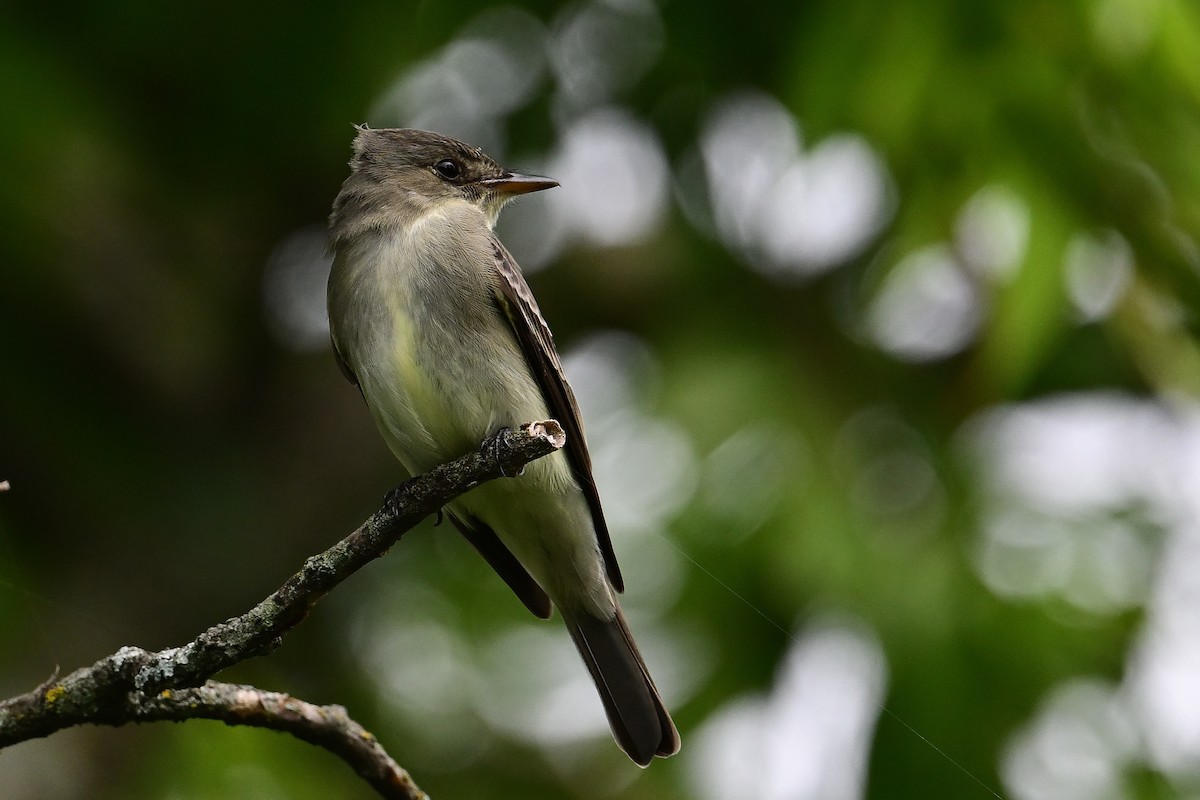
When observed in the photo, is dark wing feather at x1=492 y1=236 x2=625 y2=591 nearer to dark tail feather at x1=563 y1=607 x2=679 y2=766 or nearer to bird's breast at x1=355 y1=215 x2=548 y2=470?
bird's breast at x1=355 y1=215 x2=548 y2=470

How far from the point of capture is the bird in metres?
4.03

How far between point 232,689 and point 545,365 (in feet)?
5.88

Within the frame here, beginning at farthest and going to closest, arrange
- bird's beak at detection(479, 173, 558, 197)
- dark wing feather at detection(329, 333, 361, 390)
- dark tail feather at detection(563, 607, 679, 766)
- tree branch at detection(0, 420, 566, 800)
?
bird's beak at detection(479, 173, 558, 197), dark wing feather at detection(329, 333, 361, 390), dark tail feather at detection(563, 607, 679, 766), tree branch at detection(0, 420, 566, 800)

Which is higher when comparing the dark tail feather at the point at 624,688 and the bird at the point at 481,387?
the bird at the point at 481,387

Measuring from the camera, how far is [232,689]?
267 cm

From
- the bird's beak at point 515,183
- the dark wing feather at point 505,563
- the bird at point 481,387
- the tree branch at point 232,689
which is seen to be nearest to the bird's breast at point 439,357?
the bird at point 481,387

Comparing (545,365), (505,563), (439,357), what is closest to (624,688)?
(505,563)

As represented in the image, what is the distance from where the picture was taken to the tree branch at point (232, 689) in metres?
2.51

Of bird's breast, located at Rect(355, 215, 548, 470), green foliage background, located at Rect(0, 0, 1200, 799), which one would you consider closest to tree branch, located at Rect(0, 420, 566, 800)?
bird's breast, located at Rect(355, 215, 548, 470)

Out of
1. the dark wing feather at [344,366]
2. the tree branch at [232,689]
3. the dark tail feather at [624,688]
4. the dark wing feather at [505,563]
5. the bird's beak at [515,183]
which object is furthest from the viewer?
the bird's beak at [515,183]

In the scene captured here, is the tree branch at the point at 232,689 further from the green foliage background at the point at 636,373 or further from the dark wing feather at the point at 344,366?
the green foliage background at the point at 636,373

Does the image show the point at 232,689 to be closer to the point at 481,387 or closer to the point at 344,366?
the point at 481,387

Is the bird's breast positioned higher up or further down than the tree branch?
further down

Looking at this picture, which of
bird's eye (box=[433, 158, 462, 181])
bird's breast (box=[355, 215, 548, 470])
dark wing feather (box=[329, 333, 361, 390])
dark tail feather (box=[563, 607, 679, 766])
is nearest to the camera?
bird's breast (box=[355, 215, 548, 470])
